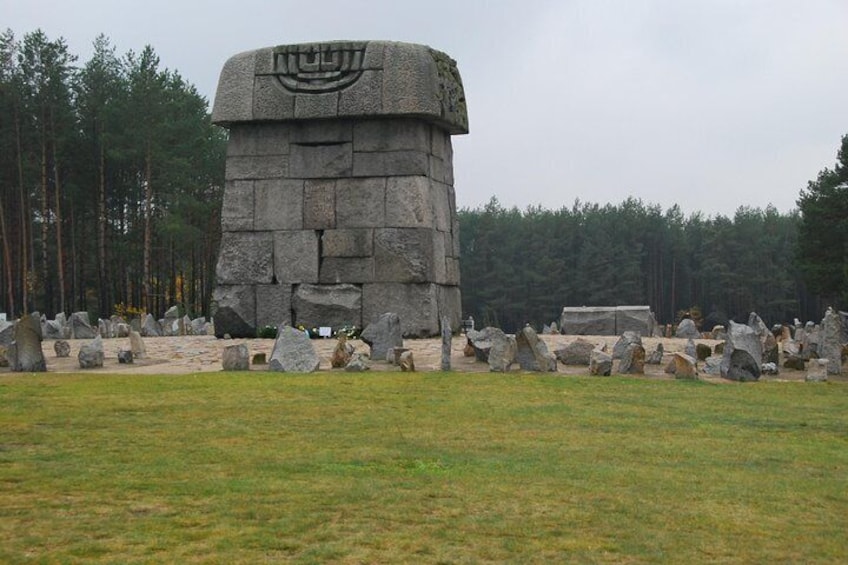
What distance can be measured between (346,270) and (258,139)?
252 centimetres

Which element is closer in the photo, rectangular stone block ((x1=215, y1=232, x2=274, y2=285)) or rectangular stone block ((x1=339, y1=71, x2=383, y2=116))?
rectangular stone block ((x1=339, y1=71, x2=383, y2=116))

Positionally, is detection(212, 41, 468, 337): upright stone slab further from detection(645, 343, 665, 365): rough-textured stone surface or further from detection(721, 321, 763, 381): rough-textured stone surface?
detection(721, 321, 763, 381): rough-textured stone surface

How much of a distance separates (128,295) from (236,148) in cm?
2563

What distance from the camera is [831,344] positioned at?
12.9 meters

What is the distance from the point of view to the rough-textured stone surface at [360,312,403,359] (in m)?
13.8

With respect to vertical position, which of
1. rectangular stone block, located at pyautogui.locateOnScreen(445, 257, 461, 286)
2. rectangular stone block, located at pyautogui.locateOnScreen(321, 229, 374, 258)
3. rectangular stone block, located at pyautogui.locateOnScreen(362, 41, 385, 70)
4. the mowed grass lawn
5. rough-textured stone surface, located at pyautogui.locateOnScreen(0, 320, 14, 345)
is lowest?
the mowed grass lawn

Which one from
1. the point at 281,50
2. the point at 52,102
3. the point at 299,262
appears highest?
the point at 52,102

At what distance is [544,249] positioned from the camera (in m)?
68.8

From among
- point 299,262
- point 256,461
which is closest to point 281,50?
point 299,262

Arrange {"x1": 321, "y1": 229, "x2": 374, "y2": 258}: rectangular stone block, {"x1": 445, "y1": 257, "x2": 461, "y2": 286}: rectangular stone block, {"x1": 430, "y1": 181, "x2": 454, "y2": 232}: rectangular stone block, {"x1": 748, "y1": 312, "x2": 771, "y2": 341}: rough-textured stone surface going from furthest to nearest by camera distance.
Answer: {"x1": 445, "y1": 257, "x2": 461, "y2": 286}: rectangular stone block < {"x1": 430, "y1": 181, "x2": 454, "y2": 232}: rectangular stone block < {"x1": 321, "y1": 229, "x2": 374, "y2": 258}: rectangular stone block < {"x1": 748, "y1": 312, "x2": 771, "y2": 341}: rough-textured stone surface

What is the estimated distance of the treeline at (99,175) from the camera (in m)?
38.3

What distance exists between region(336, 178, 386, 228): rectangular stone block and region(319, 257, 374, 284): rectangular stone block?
1.69 ft

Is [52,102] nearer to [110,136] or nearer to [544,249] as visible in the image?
[110,136]

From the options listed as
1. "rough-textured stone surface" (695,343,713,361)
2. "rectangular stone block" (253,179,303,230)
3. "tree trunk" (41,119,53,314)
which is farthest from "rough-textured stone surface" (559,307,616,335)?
"tree trunk" (41,119,53,314)
